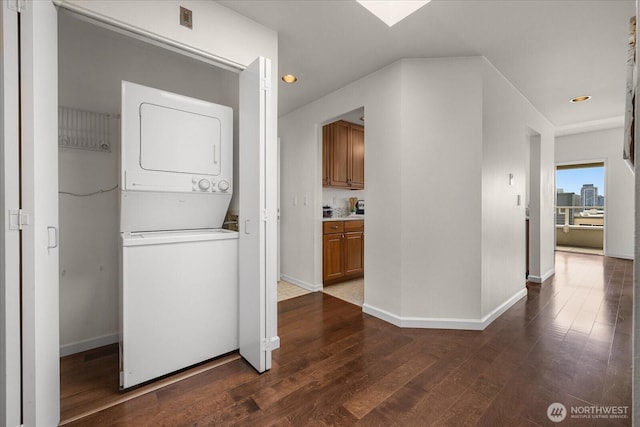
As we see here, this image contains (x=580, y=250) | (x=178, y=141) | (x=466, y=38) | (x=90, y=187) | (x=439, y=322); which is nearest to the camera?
(x=178, y=141)

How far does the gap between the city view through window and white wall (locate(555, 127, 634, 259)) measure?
66 cm

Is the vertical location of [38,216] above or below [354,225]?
above

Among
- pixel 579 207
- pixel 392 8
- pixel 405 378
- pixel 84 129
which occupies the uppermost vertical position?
pixel 392 8

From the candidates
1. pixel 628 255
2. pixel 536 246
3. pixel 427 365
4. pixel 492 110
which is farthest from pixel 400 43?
pixel 628 255

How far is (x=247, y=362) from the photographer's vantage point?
6.27 feet

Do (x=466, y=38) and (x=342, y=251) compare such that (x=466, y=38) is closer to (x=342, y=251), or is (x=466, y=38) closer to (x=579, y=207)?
(x=342, y=251)

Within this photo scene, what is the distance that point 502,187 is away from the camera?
2811 millimetres

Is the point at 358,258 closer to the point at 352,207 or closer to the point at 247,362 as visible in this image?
the point at 352,207

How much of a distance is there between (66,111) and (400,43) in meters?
2.54

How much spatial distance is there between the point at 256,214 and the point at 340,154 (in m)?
2.59

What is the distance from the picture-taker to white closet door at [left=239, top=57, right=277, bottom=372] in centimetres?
175

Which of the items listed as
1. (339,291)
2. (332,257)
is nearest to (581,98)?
(332,257)

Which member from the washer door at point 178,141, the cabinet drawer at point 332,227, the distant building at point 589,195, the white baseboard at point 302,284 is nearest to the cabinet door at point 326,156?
the cabinet drawer at point 332,227

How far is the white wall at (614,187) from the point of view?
5199mm
